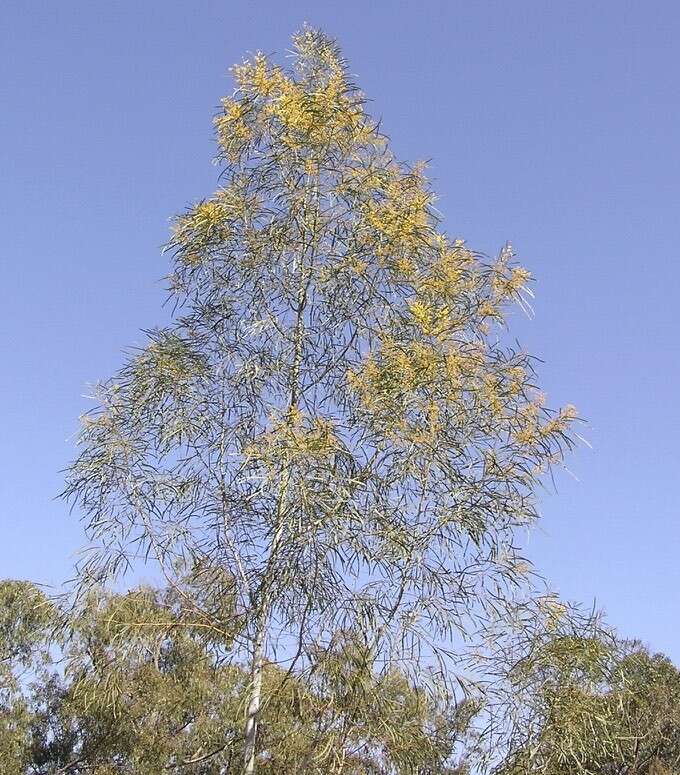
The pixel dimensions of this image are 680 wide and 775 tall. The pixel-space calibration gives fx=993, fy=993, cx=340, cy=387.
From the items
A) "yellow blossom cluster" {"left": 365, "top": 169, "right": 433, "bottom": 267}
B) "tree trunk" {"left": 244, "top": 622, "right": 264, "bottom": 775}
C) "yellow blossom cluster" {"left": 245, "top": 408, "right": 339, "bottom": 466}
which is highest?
"yellow blossom cluster" {"left": 365, "top": 169, "right": 433, "bottom": 267}

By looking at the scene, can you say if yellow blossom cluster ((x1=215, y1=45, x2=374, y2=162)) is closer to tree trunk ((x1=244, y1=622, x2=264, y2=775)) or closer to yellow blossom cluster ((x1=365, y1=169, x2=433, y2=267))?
yellow blossom cluster ((x1=365, y1=169, x2=433, y2=267))

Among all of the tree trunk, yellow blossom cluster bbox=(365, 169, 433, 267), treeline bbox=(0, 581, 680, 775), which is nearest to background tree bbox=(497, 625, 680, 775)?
treeline bbox=(0, 581, 680, 775)

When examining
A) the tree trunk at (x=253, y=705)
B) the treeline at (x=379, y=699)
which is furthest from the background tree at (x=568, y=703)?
the tree trunk at (x=253, y=705)

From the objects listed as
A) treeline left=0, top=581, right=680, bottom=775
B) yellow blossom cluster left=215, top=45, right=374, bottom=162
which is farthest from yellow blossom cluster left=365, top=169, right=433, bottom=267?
treeline left=0, top=581, right=680, bottom=775

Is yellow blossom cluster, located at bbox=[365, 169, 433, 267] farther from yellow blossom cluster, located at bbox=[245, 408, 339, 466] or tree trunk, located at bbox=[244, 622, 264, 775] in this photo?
tree trunk, located at bbox=[244, 622, 264, 775]

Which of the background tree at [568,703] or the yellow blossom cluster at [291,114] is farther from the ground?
the yellow blossom cluster at [291,114]

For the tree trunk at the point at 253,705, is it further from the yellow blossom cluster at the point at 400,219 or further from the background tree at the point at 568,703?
the yellow blossom cluster at the point at 400,219

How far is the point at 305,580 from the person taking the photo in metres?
7.03

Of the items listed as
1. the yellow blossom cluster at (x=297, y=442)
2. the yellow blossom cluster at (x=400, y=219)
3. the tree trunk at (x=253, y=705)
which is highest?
the yellow blossom cluster at (x=400, y=219)

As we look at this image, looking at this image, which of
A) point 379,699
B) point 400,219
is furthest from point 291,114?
point 379,699

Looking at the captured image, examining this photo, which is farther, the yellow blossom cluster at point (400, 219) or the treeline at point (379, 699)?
the yellow blossom cluster at point (400, 219)

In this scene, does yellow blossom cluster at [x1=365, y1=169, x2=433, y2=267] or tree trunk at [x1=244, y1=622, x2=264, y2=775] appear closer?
tree trunk at [x1=244, y1=622, x2=264, y2=775]

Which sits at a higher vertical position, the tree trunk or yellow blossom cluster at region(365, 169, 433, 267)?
yellow blossom cluster at region(365, 169, 433, 267)

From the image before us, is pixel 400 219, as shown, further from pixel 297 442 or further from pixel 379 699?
pixel 379 699
